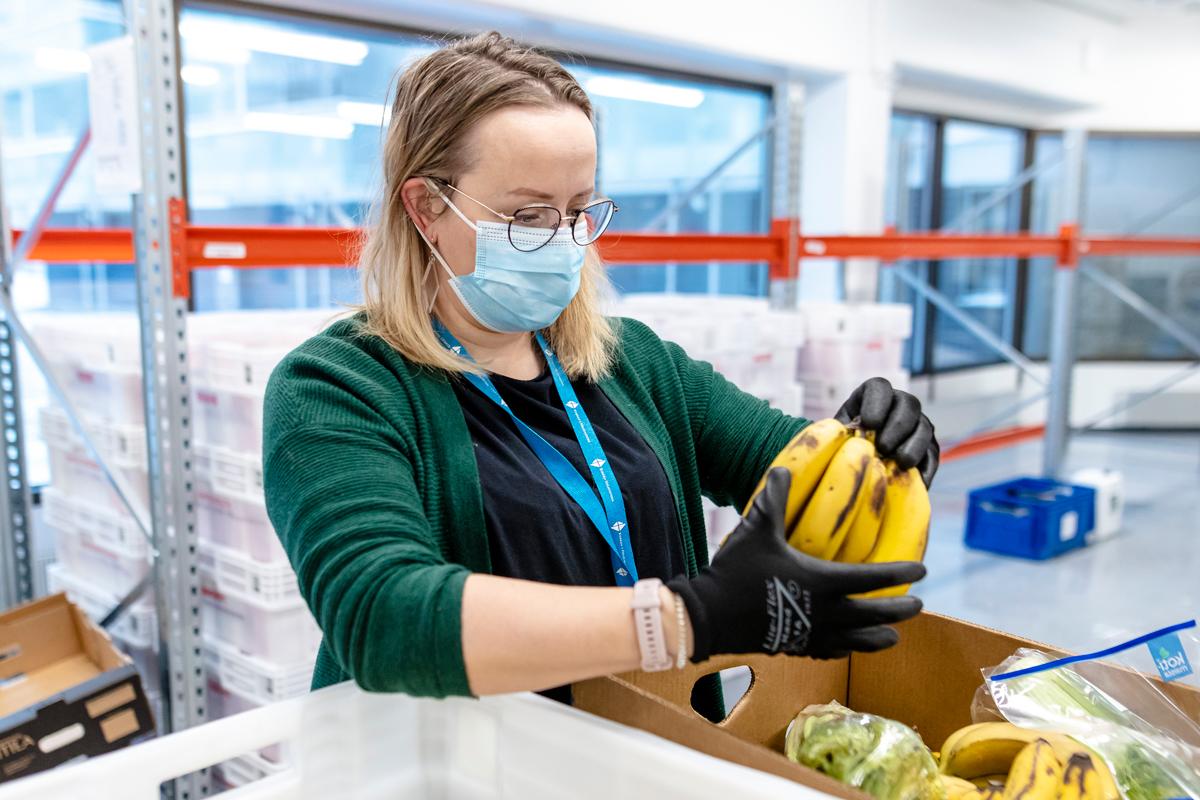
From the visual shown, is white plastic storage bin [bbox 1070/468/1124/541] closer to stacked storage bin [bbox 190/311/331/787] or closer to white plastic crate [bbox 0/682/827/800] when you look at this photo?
stacked storage bin [bbox 190/311/331/787]

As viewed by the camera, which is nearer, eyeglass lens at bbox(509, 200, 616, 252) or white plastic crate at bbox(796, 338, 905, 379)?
eyeglass lens at bbox(509, 200, 616, 252)

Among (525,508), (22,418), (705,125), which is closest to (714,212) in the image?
(705,125)

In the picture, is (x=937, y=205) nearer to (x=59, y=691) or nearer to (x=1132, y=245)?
(x=1132, y=245)

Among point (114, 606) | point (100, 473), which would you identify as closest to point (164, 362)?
point (100, 473)

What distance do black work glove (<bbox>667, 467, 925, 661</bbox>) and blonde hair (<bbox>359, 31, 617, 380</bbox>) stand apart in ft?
1.78

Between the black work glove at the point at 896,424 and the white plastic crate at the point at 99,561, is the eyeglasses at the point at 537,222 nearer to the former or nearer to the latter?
the black work glove at the point at 896,424

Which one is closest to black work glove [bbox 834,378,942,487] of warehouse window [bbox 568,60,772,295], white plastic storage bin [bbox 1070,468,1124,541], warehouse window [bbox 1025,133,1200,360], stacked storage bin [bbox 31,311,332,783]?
stacked storage bin [bbox 31,311,332,783]

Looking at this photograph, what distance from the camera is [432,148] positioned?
1315 millimetres

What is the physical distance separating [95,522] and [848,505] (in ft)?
8.64

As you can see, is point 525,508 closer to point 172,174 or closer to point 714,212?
point 172,174

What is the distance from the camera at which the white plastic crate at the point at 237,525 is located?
8.12 ft

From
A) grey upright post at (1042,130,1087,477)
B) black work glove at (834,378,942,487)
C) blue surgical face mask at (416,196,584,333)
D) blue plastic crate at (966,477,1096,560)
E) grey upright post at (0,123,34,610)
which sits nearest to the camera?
black work glove at (834,378,942,487)

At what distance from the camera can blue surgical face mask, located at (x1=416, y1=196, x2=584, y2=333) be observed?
135 centimetres

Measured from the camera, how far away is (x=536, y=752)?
3.02 ft
